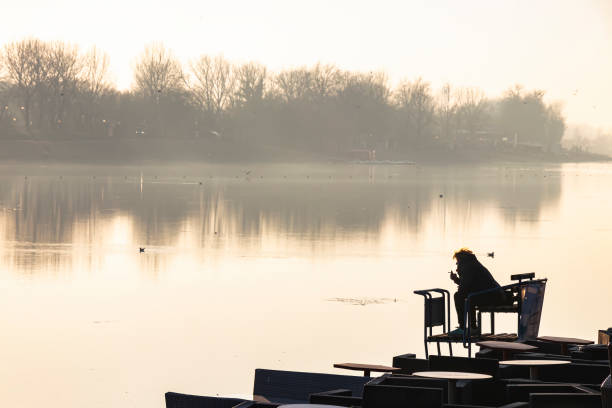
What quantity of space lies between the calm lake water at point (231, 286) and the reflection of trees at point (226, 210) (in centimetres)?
13

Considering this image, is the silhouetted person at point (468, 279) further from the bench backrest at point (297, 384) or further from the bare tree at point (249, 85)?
the bare tree at point (249, 85)

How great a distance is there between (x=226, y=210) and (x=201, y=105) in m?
121

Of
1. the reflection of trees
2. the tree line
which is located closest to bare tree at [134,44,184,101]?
the tree line

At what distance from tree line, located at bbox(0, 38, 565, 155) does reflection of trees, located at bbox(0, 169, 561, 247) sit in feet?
260

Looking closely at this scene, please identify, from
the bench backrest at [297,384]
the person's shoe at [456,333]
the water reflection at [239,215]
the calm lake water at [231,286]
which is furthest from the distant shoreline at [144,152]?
the bench backrest at [297,384]

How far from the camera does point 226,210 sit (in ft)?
146

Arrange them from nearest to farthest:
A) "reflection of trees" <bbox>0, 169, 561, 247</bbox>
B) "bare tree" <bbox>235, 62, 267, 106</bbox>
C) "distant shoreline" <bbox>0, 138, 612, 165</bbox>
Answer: "reflection of trees" <bbox>0, 169, 561, 247</bbox> < "distant shoreline" <bbox>0, 138, 612, 165</bbox> < "bare tree" <bbox>235, 62, 267, 106</bbox>

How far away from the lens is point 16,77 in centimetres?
14362

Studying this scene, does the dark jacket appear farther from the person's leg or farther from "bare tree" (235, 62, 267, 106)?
"bare tree" (235, 62, 267, 106)

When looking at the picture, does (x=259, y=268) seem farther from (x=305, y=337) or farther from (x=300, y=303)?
(x=305, y=337)

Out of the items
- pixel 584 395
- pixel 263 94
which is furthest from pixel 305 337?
pixel 263 94

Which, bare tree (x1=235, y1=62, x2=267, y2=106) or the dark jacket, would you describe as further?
bare tree (x1=235, y1=62, x2=267, y2=106)

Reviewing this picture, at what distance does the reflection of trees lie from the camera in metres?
33.3

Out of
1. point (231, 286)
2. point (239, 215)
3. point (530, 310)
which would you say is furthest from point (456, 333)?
point (239, 215)
